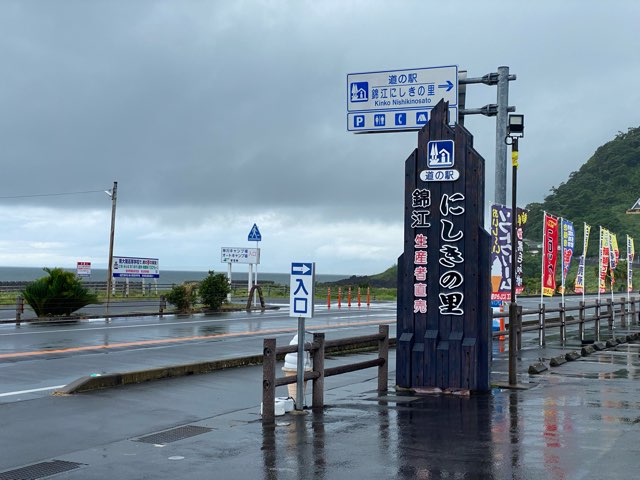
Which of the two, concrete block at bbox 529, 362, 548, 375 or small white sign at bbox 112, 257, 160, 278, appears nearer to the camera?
concrete block at bbox 529, 362, 548, 375

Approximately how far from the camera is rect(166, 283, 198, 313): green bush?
114 feet

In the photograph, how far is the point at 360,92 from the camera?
60.1 feet

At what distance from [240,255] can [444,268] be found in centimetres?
3151

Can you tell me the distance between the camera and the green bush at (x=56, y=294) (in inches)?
1198

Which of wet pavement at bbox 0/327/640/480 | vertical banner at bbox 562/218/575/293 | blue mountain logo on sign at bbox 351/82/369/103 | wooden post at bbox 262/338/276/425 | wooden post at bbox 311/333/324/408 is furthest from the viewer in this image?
vertical banner at bbox 562/218/575/293

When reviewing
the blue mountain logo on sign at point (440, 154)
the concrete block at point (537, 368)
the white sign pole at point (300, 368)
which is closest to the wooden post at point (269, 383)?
the white sign pole at point (300, 368)

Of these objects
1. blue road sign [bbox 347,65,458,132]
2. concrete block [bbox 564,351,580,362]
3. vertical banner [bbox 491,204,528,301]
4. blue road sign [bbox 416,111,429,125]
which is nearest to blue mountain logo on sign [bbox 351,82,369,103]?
blue road sign [bbox 347,65,458,132]

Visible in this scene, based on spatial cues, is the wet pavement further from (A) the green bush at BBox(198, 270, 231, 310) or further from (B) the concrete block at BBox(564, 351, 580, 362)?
(A) the green bush at BBox(198, 270, 231, 310)

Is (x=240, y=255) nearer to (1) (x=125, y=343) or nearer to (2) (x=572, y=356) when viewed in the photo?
(1) (x=125, y=343)

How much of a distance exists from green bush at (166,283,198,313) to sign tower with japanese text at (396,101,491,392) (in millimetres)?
23475

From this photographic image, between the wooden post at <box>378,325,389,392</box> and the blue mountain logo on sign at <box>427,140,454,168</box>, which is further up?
the blue mountain logo on sign at <box>427,140,454,168</box>

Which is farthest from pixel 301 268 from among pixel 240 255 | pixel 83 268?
pixel 83 268

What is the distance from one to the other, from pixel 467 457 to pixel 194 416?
12.8 feet

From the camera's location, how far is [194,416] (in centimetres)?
1026
